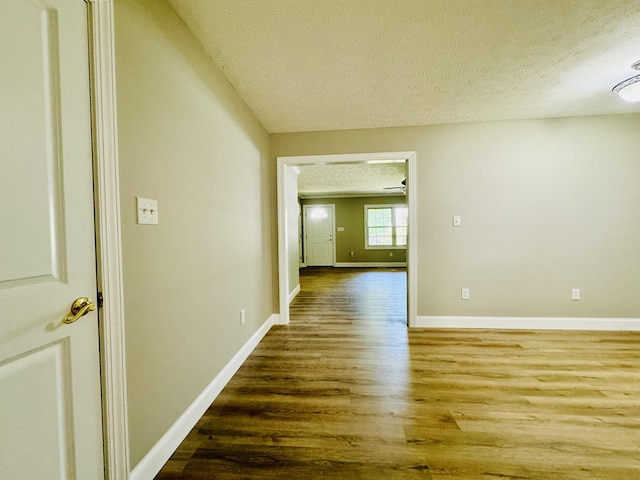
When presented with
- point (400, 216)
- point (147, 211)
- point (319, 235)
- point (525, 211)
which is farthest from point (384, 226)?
point (147, 211)

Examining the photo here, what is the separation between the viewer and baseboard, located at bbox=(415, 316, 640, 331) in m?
2.81

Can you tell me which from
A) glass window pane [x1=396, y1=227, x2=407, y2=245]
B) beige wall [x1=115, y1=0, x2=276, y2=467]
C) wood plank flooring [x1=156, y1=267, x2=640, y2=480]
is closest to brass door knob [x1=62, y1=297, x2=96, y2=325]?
beige wall [x1=115, y1=0, x2=276, y2=467]

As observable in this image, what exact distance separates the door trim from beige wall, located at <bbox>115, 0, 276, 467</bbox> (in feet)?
0.25

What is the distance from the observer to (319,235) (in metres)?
8.81

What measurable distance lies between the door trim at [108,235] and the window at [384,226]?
800 cm

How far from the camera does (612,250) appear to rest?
2.81 metres

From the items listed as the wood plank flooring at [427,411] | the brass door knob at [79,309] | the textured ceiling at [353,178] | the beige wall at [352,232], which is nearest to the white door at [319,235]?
the beige wall at [352,232]

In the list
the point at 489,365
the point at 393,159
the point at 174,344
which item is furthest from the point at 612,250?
the point at 174,344

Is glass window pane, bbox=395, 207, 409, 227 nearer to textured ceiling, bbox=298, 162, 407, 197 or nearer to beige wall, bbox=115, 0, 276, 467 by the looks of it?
textured ceiling, bbox=298, 162, 407, 197

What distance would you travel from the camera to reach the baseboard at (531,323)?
281cm

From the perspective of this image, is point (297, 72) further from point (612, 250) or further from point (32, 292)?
point (612, 250)

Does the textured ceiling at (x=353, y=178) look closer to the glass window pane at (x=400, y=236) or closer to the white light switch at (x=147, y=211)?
the glass window pane at (x=400, y=236)

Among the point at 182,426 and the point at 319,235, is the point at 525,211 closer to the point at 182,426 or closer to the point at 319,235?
the point at 182,426

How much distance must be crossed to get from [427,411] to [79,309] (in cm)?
187
